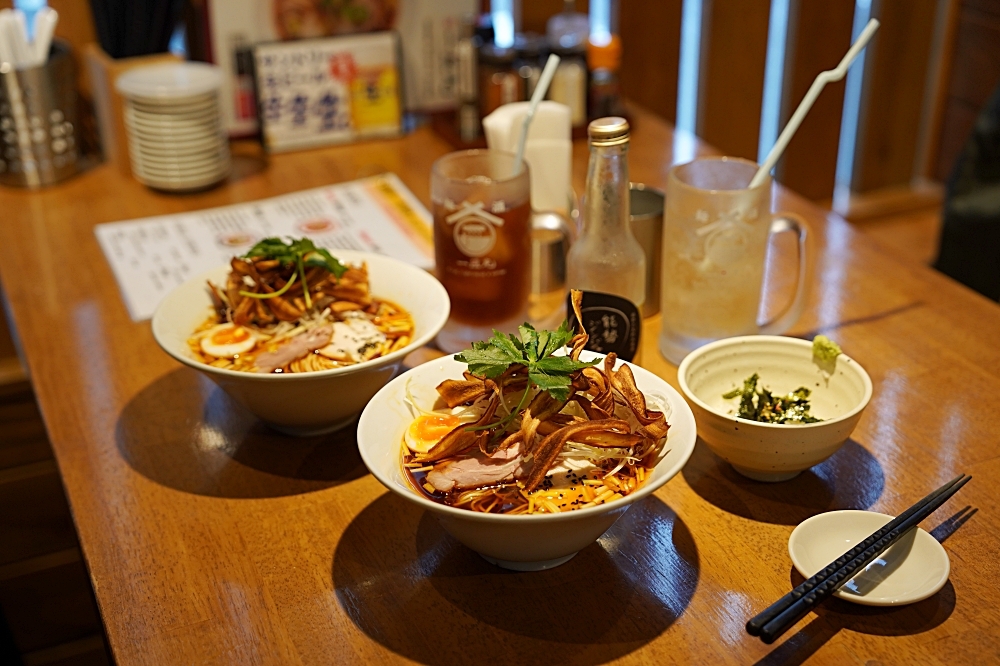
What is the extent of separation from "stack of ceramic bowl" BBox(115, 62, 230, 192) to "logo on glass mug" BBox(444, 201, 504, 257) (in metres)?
0.79

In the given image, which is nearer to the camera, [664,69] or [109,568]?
[109,568]

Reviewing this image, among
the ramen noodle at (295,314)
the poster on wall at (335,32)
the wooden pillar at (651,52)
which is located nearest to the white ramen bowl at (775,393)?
the ramen noodle at (295,314)

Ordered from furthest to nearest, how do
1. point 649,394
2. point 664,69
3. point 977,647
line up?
point 664,69 → point 649,394 → point 977,647

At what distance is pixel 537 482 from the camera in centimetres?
85

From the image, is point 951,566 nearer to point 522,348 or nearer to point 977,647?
point 977,647

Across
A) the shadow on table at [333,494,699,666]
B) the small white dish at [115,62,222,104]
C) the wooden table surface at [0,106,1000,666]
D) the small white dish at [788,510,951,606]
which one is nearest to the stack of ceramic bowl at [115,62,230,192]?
the small white dish at [115,62,222,104]

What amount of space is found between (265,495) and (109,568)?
17 centimetres

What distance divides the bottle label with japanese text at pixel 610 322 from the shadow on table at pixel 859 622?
0.38 metres

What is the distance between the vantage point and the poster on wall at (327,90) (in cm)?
190

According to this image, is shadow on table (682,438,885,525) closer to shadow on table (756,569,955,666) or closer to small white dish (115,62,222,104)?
shadow on table (756,569,955,666)

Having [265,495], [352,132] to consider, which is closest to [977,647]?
[265,495]

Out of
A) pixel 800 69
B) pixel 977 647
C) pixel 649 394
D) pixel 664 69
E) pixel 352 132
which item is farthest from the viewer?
pixel 800 69

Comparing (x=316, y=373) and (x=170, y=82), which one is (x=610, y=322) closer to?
(x=316, y=373)

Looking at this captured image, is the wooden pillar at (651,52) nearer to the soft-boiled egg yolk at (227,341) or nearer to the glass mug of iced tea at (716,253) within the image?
the glass mug of iced tea at (716,253)
